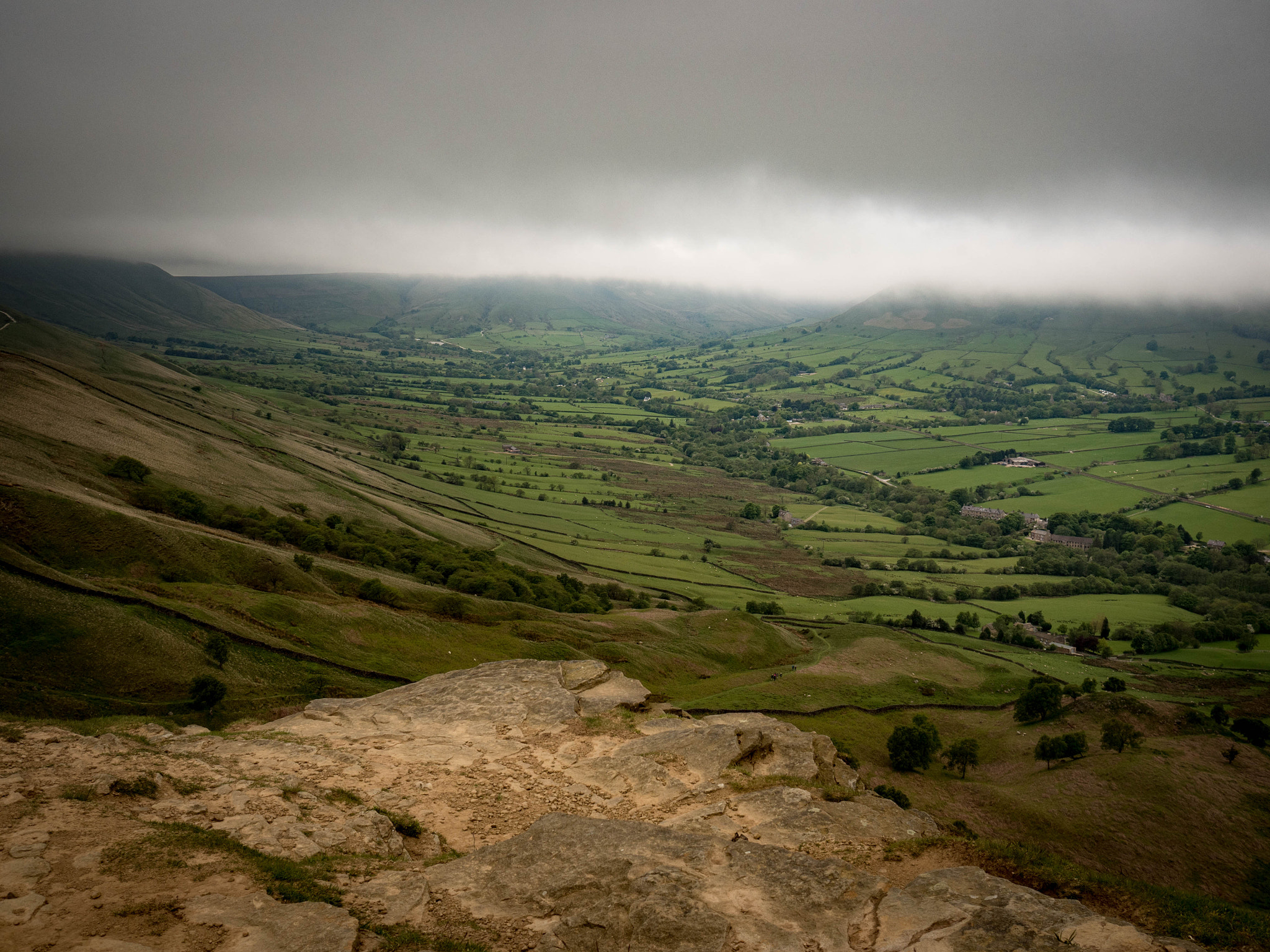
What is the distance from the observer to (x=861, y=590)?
126m

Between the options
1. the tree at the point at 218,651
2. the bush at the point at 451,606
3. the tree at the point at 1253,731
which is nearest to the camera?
the tree at the point at 218,651

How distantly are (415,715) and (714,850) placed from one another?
1885 centimetres

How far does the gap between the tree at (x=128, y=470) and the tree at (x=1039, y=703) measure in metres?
91.8

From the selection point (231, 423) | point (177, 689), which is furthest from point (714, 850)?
point (231, 423)

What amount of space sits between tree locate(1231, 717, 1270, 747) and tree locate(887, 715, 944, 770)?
3192cm

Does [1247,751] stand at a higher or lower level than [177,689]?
lower

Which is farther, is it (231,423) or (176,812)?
(231,423)

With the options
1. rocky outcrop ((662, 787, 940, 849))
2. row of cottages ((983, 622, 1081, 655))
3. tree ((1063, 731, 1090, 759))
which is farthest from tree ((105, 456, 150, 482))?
row of cottages ((983, 622, 1081, 655))

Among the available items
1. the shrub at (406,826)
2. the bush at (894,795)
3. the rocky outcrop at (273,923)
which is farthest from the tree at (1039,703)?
the rocky outcrop at (273,923)

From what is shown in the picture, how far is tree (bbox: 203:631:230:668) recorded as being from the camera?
124 ft

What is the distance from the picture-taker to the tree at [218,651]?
37.7m

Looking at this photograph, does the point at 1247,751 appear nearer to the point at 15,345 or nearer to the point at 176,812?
the point at 176,812

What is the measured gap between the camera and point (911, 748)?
54750mm

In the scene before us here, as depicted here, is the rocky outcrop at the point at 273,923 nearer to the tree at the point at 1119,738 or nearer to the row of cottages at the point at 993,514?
the tree at the point at 1119,738
